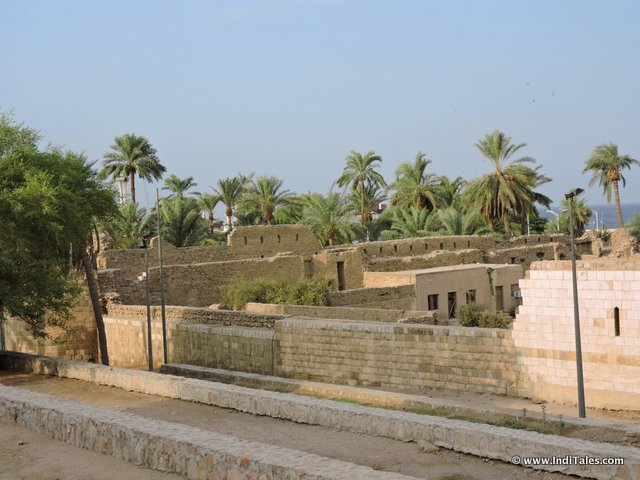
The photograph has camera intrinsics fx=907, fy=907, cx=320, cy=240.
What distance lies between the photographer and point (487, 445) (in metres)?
9.06

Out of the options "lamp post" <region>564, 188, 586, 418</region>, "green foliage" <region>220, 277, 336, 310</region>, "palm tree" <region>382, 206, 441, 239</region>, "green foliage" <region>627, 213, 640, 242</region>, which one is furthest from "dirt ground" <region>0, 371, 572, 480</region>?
"green foliage" <region>627, 213, 640, 242</region>

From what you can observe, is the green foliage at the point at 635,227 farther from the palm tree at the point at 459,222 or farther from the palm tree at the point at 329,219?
the palm tree at the point at 329,219

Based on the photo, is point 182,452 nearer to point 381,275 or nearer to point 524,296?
point 524,296

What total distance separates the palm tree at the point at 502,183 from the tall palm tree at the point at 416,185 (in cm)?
397

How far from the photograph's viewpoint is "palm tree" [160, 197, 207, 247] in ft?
123

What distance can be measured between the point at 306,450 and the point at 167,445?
1.70m

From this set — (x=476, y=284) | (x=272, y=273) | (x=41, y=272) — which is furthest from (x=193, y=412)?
(x=476, y=284)

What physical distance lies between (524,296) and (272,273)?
17.6 metres

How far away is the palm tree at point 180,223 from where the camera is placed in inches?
1473

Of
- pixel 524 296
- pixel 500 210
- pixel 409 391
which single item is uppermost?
pixel 500 210

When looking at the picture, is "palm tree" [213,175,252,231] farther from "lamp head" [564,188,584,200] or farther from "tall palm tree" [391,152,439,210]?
"lamp head" [564,188,584,200]

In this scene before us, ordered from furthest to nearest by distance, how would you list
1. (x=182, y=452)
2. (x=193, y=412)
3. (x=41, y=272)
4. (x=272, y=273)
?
1. (x=272, y=273)
2. (x=41, y=272)
3. (x=193, y=412)
4. (x=182, y=452)

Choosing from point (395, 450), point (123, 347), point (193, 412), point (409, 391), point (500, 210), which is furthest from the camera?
point (500, 210)

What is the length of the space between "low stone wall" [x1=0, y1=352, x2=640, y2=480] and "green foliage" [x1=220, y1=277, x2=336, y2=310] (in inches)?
522
